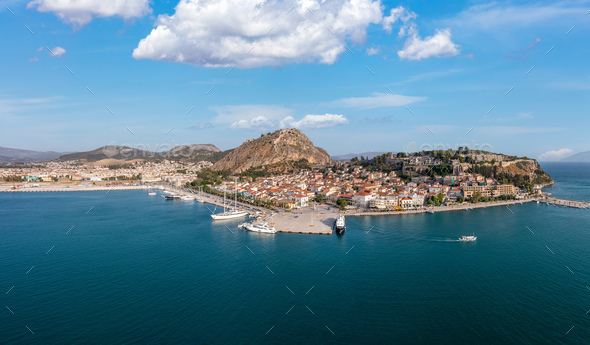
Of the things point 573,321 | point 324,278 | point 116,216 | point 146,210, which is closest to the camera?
point 573,321

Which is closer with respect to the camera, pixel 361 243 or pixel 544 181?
pixel 361 243

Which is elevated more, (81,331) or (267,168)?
(267,168)

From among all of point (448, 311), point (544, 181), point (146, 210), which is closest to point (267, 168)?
point (146, 210)

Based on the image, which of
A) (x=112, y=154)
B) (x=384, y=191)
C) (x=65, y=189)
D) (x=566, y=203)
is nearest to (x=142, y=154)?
(x=112, y=154)

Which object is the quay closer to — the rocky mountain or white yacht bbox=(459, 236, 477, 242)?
the rocky mountain

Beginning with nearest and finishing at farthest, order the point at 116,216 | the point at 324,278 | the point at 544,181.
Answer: the point at 324,278, the point at 116,216, the point at 544,181

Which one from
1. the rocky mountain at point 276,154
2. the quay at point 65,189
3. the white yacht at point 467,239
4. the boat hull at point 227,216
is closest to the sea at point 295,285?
the white yacht at point 467,239

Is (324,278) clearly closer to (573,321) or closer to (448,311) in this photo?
(448,311)
